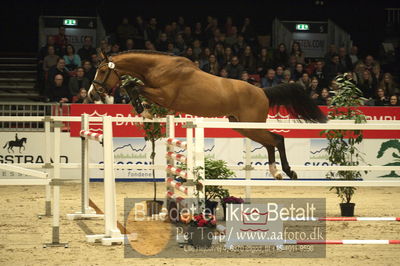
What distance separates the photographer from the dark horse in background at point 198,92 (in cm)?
803

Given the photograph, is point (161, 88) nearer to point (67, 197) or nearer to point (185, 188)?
point (185, 188)

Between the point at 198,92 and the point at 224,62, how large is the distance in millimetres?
7215

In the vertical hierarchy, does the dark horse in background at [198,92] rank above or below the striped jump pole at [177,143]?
above

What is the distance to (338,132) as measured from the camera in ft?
30.6

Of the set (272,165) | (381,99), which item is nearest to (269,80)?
(381,99)

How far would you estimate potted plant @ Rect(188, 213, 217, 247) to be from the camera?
632 cm

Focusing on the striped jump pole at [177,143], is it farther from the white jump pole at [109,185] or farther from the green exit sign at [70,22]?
the green exit sign at [70,22]

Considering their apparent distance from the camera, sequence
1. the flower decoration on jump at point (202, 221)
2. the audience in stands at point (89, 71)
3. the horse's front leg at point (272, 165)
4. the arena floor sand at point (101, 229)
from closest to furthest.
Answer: the arena floor sand at point (101, 229) < the flower decoration on jump at point (202, 221) < the horse's front leg at point (272, 165) < the audience in stands at point (89, 71)

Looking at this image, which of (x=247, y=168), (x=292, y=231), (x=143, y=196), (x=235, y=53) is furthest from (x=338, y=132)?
(x=235, y=53)

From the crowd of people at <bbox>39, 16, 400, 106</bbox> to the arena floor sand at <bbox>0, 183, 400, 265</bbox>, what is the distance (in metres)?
2.57

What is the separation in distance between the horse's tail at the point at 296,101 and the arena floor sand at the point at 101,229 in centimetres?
134

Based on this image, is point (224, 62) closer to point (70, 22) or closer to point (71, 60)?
point (71, 60)

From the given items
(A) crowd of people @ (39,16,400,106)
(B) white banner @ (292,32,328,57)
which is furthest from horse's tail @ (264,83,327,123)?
(B) white banner @ (292,32,328,57)

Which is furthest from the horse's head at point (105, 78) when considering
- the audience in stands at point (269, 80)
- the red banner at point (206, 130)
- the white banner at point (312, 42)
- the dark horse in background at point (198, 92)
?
the white banner at point (312, 42)
